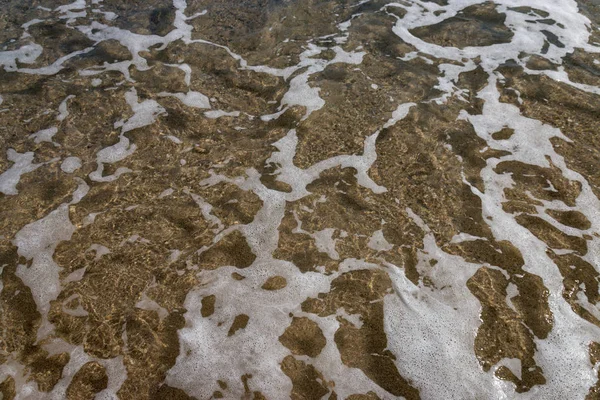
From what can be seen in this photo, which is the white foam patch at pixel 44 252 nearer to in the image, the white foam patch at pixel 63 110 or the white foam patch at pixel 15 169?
the white foam patch at pixel 15 169

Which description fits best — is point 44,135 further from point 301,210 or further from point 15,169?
point 301,210

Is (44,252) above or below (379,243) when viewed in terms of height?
below

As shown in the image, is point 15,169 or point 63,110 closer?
point 15,169

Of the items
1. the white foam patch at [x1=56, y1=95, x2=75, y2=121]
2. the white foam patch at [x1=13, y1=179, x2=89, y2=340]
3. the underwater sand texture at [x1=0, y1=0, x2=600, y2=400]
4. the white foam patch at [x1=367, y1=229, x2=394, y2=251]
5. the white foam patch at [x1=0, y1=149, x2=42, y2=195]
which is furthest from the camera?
the white foam patch at [x1=56, y1=95, x2=75, y2=121]

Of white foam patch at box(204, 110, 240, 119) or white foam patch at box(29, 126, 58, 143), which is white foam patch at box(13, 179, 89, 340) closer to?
white foam patch at box(29, 126, 58, 143)

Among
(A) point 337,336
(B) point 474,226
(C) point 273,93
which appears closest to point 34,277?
(A) point 337,336

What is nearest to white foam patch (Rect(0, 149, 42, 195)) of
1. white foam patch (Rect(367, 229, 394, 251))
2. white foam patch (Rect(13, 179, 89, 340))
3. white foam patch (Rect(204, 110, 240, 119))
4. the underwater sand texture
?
the underwater sand texture

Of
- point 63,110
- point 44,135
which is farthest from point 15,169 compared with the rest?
point 63,110

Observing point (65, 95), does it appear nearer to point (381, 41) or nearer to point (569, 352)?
point (381, 41)

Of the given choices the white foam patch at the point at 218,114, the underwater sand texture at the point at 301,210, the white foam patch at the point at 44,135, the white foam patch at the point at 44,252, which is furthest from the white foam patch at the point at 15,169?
the white foam patch at the point at 218,114
